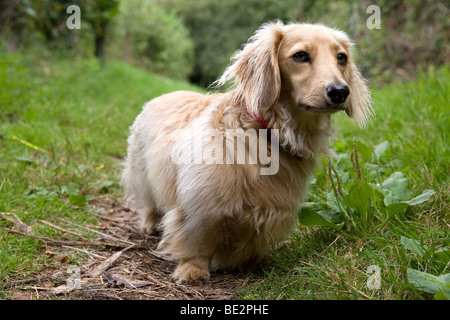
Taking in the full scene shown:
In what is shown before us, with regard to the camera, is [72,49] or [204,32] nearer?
[72,49]

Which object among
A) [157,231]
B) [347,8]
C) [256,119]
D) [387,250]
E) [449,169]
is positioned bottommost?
[157,231]

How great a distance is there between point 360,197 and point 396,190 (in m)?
0.28

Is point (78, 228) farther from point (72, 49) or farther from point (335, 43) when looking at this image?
point (72, 49)

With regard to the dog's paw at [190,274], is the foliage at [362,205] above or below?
above

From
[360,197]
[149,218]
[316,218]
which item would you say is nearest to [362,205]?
[360,197]

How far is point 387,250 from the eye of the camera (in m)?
2.22

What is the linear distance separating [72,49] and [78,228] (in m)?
6.08

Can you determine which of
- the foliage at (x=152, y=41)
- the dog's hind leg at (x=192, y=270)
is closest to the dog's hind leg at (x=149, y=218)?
the dog's hind leg at (x=192, y=270)

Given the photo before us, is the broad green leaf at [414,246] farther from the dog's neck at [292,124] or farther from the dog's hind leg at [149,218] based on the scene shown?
the dog's hind leg at [149,218]

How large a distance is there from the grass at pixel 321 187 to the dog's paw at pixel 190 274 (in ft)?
0.89

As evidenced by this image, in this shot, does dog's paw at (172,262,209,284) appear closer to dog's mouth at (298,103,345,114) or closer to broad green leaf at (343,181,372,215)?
broad green leaf at (343,181,372,215)

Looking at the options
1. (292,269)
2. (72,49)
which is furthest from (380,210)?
(72,49)

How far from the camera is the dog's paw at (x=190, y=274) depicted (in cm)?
246
